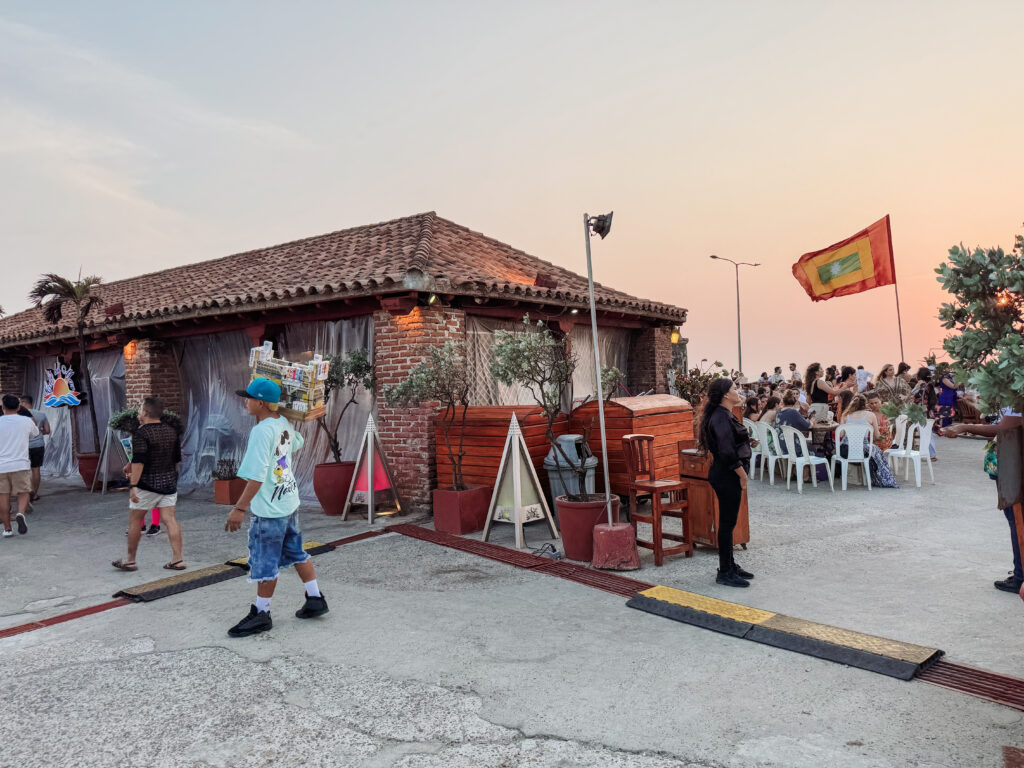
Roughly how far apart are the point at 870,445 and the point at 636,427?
4105mm

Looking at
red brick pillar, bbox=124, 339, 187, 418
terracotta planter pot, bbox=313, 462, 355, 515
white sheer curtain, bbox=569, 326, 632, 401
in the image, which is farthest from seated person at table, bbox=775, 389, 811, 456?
red brick pillar, bbox=124, 339, 187, 418

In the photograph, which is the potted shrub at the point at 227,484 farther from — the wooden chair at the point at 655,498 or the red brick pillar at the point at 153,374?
the wooden chair at the point at 655,498

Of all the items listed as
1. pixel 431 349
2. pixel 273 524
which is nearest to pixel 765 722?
pixel 273 524

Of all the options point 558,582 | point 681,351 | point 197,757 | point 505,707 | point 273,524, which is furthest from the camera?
point 681,351

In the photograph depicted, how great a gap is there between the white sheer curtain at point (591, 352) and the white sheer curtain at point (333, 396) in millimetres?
3787

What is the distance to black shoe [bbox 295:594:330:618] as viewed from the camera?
504 cm

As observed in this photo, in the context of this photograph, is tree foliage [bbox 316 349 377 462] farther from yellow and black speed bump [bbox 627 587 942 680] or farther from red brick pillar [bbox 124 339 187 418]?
yellow and black speed bump [bbox 627 587 942 680]

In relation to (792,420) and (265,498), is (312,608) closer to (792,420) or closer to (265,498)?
(265,498)

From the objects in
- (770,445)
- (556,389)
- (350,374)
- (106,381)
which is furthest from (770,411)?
(106,381)

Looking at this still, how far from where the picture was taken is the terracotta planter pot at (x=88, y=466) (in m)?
12.8

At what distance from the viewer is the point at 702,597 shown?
5219 millimetres

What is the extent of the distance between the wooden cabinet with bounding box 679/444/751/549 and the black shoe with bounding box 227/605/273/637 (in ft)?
13.0

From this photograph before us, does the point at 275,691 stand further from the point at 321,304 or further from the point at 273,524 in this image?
the point at 321,304

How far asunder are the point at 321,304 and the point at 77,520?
4.65 metres
